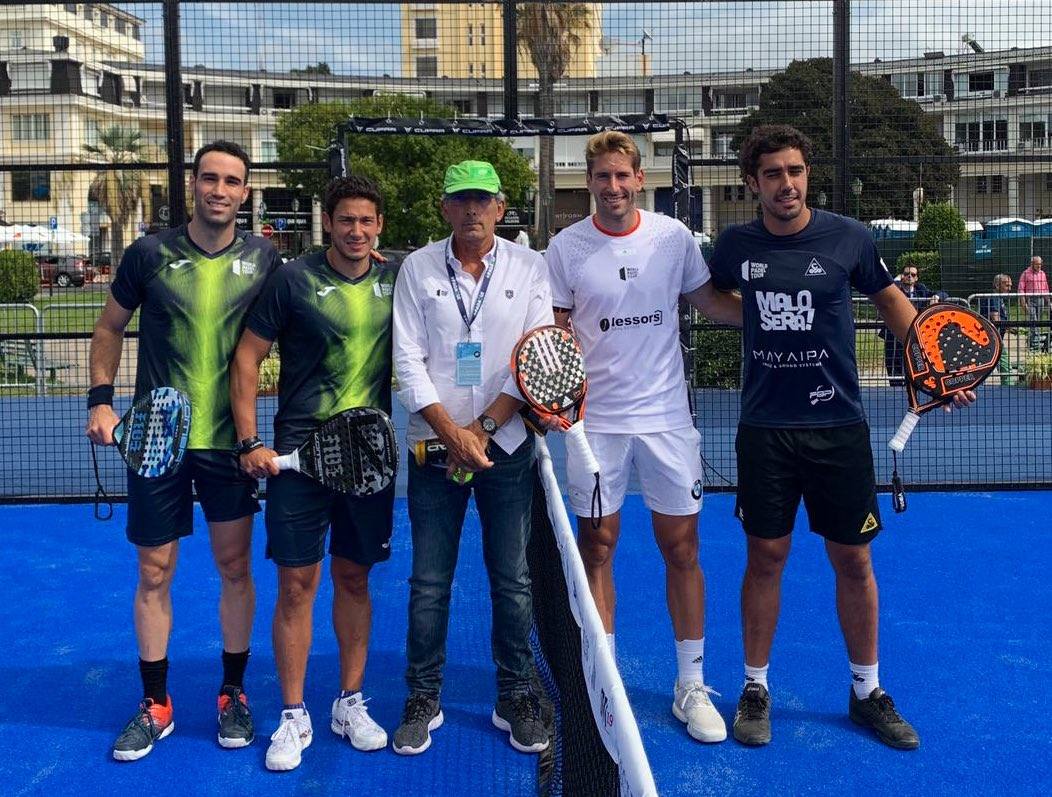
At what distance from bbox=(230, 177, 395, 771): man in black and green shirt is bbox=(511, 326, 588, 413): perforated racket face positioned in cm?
58

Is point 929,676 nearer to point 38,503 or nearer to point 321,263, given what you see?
point 321,263

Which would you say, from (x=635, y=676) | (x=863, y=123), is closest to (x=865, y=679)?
(x=635, y=676)

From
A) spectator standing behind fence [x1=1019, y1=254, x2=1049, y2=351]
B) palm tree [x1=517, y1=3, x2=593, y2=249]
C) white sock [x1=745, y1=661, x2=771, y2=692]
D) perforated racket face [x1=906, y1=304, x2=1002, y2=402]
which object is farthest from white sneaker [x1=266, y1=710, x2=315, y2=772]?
spectator standing behind fence [x1=1019, y1=254, x2=1049, y2=351]

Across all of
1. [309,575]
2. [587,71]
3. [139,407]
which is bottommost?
[309,575]

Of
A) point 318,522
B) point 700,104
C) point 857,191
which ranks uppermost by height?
point 700,104

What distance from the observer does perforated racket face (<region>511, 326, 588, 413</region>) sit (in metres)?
3.84

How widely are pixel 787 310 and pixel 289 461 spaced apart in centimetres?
185

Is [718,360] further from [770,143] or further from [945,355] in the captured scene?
[770,143]

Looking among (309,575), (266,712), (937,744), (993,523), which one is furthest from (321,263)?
(993,523)

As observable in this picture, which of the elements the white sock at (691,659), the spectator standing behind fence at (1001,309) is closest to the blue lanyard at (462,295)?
the white sock at (691,659)

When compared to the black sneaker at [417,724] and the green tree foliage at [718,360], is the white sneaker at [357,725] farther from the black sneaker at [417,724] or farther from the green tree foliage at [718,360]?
the green tree foliage at [718,360]

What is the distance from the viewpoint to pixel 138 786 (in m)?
3.88

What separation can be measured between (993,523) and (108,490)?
656cm

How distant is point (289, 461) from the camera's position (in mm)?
3969
